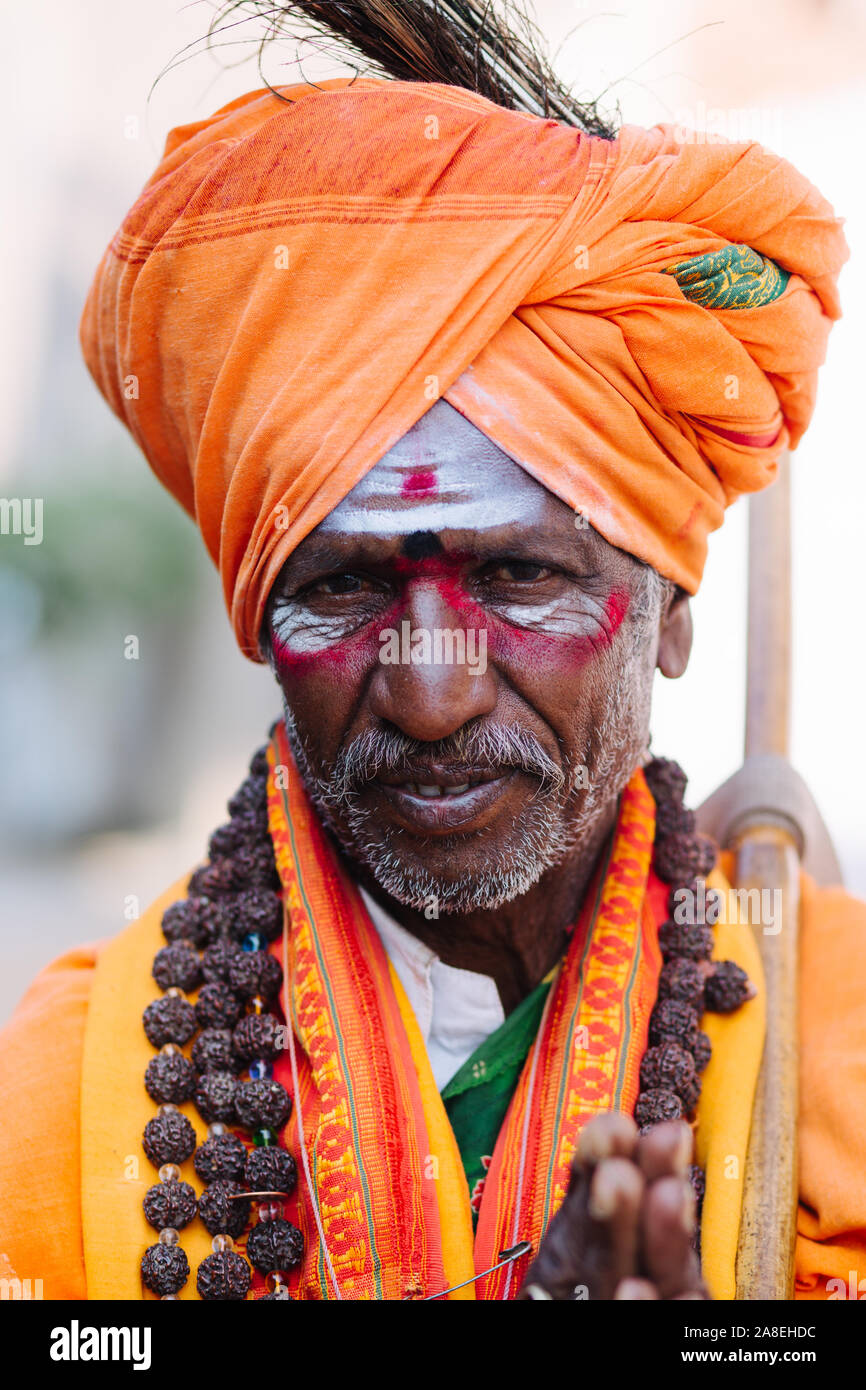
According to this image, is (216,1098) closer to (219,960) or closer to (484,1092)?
(219,960)

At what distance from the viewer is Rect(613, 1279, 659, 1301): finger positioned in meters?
1.17

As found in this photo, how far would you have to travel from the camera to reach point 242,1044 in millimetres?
1964

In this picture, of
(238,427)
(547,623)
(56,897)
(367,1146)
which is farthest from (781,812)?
(56,897)

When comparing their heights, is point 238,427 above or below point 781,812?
above

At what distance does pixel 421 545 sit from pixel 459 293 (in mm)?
355

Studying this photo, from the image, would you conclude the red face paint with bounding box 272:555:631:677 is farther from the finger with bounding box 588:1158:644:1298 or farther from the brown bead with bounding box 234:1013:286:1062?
the finger with bounding box 588:1158:644:1298

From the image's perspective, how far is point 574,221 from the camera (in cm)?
177

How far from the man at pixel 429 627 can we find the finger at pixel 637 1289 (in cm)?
57

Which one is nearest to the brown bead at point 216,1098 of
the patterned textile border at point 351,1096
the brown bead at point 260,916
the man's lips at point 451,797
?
the patterned textile border at point 351,1096

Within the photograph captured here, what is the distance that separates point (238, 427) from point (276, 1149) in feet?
3.56

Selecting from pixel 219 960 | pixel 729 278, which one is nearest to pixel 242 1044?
pixel 219 960

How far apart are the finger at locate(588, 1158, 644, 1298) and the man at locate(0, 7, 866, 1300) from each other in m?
0.56
